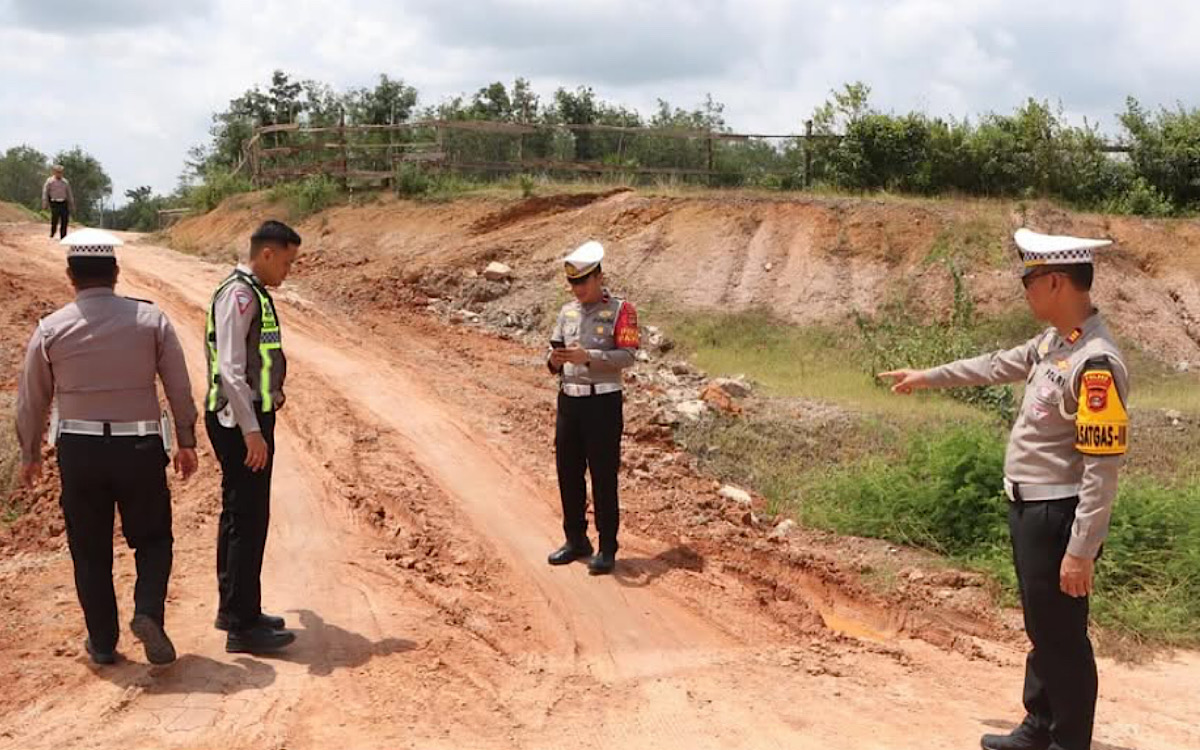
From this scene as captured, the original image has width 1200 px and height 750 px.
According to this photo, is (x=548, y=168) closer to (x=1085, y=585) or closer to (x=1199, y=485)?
(x=1199, y=485)

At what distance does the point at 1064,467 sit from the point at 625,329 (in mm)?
2808

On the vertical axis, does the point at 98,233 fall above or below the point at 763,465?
above

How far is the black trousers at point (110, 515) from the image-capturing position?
4617 mm

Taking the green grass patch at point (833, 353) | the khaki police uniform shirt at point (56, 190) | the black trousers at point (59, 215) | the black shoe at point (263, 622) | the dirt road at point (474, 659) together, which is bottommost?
the dirt road at point (474, 659)

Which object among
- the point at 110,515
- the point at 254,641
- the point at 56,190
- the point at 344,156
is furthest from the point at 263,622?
the point at 344,156

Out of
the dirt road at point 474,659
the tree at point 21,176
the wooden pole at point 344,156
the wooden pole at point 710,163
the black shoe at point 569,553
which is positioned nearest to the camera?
the dirt road at point 474,659

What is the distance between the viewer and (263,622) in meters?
5.10

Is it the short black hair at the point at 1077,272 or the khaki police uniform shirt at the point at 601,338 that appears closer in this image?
the short black hair at the point at 1077,272

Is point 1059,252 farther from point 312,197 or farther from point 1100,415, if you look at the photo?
point 312,197

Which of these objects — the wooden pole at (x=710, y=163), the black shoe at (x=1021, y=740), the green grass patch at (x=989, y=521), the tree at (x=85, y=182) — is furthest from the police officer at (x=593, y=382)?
the tree at (x=85, y=182)

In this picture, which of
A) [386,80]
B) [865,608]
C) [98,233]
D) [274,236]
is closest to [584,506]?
[865,608]

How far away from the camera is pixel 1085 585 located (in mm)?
3809

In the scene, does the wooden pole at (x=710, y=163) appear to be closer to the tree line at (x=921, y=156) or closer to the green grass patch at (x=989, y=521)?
the tree line at (x=921, y=156)

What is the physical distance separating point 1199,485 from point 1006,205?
11.4m
